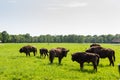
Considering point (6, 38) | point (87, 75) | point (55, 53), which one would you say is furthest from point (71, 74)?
point (6, 38)

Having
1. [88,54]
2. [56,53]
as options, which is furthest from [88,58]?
[56,53]

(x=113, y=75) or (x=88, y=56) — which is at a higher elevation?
(x=88, y=56)

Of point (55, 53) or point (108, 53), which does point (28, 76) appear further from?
point (108, 53)

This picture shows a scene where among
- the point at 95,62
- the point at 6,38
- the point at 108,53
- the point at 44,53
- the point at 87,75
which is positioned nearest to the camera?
the point at 87,75

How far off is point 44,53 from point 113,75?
65.6ft

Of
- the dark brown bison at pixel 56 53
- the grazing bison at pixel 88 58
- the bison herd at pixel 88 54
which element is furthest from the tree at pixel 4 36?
the grazing bison at pixel 88 58

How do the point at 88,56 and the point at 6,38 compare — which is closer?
the point at 88,56

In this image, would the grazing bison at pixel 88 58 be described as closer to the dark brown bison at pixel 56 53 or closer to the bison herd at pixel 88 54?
the bison herd at pixel 88 54

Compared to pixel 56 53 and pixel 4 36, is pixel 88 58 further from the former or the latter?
pixel 4 36

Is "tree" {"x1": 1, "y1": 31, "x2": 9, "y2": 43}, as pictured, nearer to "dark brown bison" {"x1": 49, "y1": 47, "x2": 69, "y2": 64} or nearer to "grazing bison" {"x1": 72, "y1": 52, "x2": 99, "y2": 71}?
"dark brown bison" {"x1": 49, "y1": 47, "x2": 69, "y2": 64}

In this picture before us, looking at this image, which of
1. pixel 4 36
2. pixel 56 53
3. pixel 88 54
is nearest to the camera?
pixel 88 54

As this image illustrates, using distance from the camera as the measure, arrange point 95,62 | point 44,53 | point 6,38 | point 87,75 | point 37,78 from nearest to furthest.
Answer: point 37,78, point 87,75, point 95,62, point 44,53, point 6,38

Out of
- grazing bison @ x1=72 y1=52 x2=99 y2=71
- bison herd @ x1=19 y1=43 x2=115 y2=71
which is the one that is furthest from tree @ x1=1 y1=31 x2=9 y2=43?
grazing bison @ x1=72 y1=52 x2=99 y2=71

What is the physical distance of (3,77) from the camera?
65.2 ft
